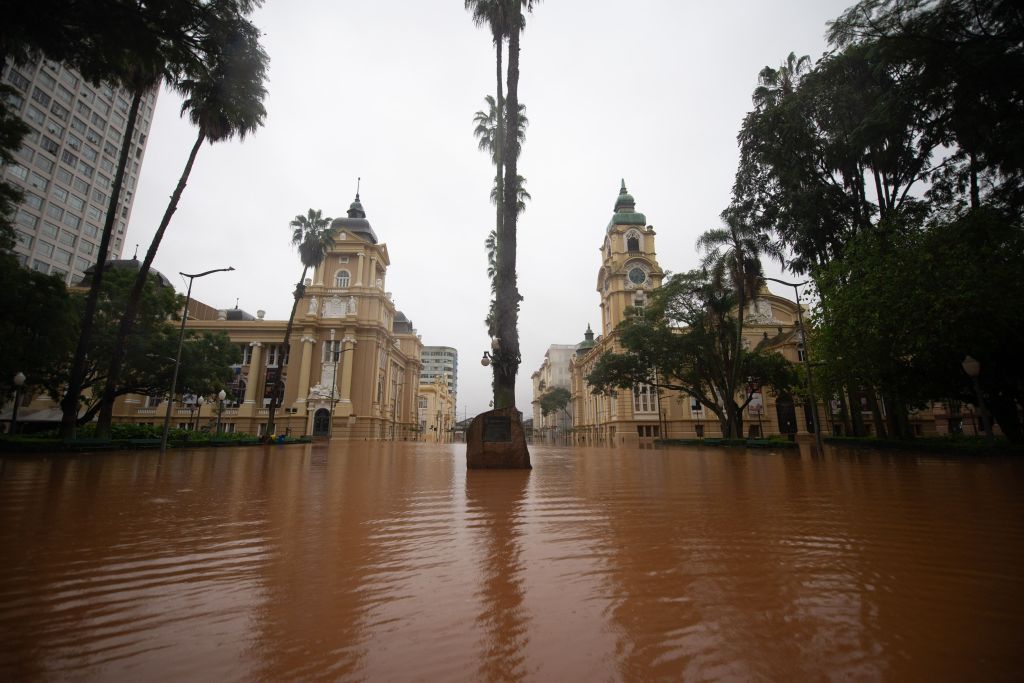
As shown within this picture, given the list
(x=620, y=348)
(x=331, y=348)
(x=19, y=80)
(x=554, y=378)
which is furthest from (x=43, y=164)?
(x=554, y=378)

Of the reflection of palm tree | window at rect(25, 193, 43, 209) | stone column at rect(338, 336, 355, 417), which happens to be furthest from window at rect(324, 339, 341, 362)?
the reflection of palm tree

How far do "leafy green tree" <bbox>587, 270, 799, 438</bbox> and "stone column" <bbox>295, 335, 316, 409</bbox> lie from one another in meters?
32.7

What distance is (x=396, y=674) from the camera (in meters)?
1.74

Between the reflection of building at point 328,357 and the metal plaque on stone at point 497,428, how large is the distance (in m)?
38.0

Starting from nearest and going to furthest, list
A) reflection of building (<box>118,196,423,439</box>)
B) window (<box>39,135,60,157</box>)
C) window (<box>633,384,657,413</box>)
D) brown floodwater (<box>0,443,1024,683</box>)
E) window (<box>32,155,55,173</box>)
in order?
1. brown floodwater (<box>0,443,1024,683</box>)
2. window (<box>633,384,657,413</box>)
3. reflection of building (<box>118,196,423,439</box>)
4. window (<box>32,155,55,173</box>)
5. window (<box>39,135,60,157</box>)

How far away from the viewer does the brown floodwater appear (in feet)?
5.92

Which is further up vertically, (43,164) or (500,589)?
(43,164)

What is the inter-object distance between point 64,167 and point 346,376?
5115 centimetres

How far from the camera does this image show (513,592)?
8.59 feet

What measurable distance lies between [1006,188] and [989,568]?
64.1ft

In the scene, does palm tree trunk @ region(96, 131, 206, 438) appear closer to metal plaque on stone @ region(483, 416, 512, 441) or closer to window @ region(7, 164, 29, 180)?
metal plaque on stone @ region(483, 416, 512, 441)

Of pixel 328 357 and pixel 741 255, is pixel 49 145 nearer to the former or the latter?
pixel 328 357

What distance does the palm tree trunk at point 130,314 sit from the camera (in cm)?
1884

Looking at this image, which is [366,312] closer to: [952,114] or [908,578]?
[952,114]
